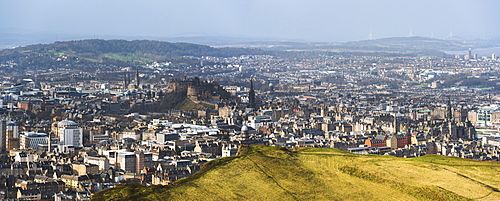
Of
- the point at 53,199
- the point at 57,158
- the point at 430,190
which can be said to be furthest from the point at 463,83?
the point at 430,190

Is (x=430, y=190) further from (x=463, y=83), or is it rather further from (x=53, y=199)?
(x=463, y=83)

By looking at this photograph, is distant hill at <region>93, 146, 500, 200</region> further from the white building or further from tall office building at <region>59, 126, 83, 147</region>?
tall office building at <region>59, 126, 83, 147</region>

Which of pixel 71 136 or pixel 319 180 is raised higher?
pixel 319 180

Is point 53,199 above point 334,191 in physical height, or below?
below

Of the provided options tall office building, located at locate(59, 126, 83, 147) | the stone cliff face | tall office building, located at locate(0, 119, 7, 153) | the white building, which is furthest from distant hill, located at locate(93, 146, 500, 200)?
the stone cliff face

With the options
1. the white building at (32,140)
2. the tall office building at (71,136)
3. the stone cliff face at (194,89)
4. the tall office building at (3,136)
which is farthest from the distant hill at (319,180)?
the stone cliff face at (194,89)

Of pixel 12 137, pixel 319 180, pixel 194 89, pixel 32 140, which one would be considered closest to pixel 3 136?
pixel 12 137

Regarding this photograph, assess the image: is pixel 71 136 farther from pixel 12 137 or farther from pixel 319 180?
pixel 319 180

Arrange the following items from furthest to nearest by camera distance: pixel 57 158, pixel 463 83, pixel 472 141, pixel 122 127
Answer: pixel 463 83, pixel 122 127, pixel 472 141, pixel 57 158
